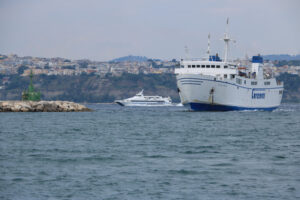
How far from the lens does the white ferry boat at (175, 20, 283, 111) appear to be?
7169 cm

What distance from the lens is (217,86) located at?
72000 millimetres

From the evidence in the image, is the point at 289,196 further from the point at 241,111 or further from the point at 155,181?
the point at 241,111

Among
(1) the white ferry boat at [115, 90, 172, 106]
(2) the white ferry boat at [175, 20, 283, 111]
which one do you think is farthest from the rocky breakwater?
(1) the white ferry boat at [115, 90, 172, 106]

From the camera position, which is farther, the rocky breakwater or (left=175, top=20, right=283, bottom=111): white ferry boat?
the rocky breakwater

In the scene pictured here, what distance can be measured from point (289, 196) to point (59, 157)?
39.1 ft

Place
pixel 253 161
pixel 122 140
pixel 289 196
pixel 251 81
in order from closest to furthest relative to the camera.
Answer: pixel 289 196
pixel 253 161
pixel 122 140
pixel 251 81

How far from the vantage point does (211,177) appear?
21281 mm

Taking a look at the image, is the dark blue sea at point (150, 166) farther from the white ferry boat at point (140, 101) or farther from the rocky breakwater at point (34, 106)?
the white ferry boat at point (140, 101)

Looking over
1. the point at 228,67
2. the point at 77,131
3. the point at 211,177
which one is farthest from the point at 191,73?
the point at 211,177

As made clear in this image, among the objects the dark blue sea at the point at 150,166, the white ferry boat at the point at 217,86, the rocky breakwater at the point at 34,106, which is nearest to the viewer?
the dark blue sea at the point at 150,166

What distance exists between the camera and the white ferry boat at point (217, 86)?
235 ft

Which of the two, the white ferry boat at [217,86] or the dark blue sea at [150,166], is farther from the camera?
the white ferry boat at [217,86]

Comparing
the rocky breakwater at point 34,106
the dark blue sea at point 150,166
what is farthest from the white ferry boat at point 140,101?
the dark blue sea at point 150,166

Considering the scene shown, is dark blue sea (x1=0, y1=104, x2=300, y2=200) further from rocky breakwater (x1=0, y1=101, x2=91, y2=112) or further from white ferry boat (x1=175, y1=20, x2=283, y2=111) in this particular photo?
rocky breakwater (x1=0, y1=101, x2=91, y2=112)
